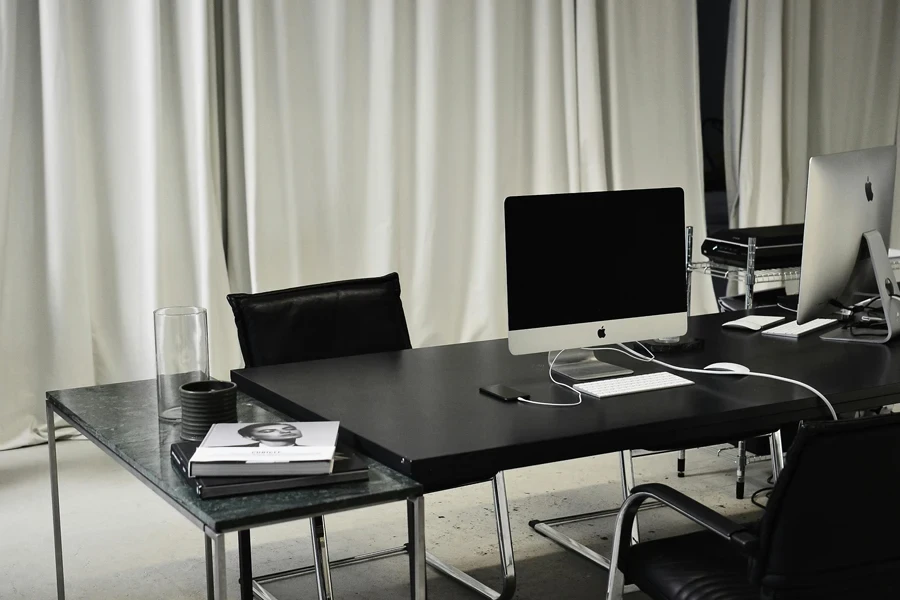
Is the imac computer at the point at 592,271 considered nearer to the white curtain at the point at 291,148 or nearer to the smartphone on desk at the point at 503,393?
the smartphone on desk at the point at 503,393

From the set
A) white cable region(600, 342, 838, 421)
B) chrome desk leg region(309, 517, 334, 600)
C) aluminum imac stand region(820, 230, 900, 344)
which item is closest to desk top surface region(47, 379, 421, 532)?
chrome desk leg region(309, 517, 334, 600)

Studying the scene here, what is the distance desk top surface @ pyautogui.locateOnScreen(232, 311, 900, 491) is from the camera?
193 centimetres

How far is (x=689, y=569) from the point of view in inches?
75.7

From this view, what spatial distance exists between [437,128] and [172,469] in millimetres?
3165

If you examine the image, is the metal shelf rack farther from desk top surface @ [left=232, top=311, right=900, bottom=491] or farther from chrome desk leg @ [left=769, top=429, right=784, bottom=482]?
desk top surface @ [left=232, top=311, right=900, bottom=491]

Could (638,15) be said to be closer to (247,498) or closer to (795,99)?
(795,99)

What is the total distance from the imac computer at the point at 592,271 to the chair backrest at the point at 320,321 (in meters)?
0.59

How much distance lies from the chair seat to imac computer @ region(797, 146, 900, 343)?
93cm

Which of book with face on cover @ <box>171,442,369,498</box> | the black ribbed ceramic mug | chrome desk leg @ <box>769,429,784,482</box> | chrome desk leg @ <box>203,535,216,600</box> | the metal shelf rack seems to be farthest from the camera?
the metal shelf rack

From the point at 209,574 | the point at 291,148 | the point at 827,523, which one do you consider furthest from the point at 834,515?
the point at 291,148

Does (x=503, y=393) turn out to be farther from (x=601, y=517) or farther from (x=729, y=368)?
(x=601, y=517)

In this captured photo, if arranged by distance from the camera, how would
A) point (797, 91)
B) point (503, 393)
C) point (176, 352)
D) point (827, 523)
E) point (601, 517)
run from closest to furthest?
point (827, 523), point (176, 352), point (503, 393), point (601, 517), point (797, 91)

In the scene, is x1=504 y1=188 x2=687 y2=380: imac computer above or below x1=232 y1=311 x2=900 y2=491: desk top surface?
above

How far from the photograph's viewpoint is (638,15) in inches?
205
